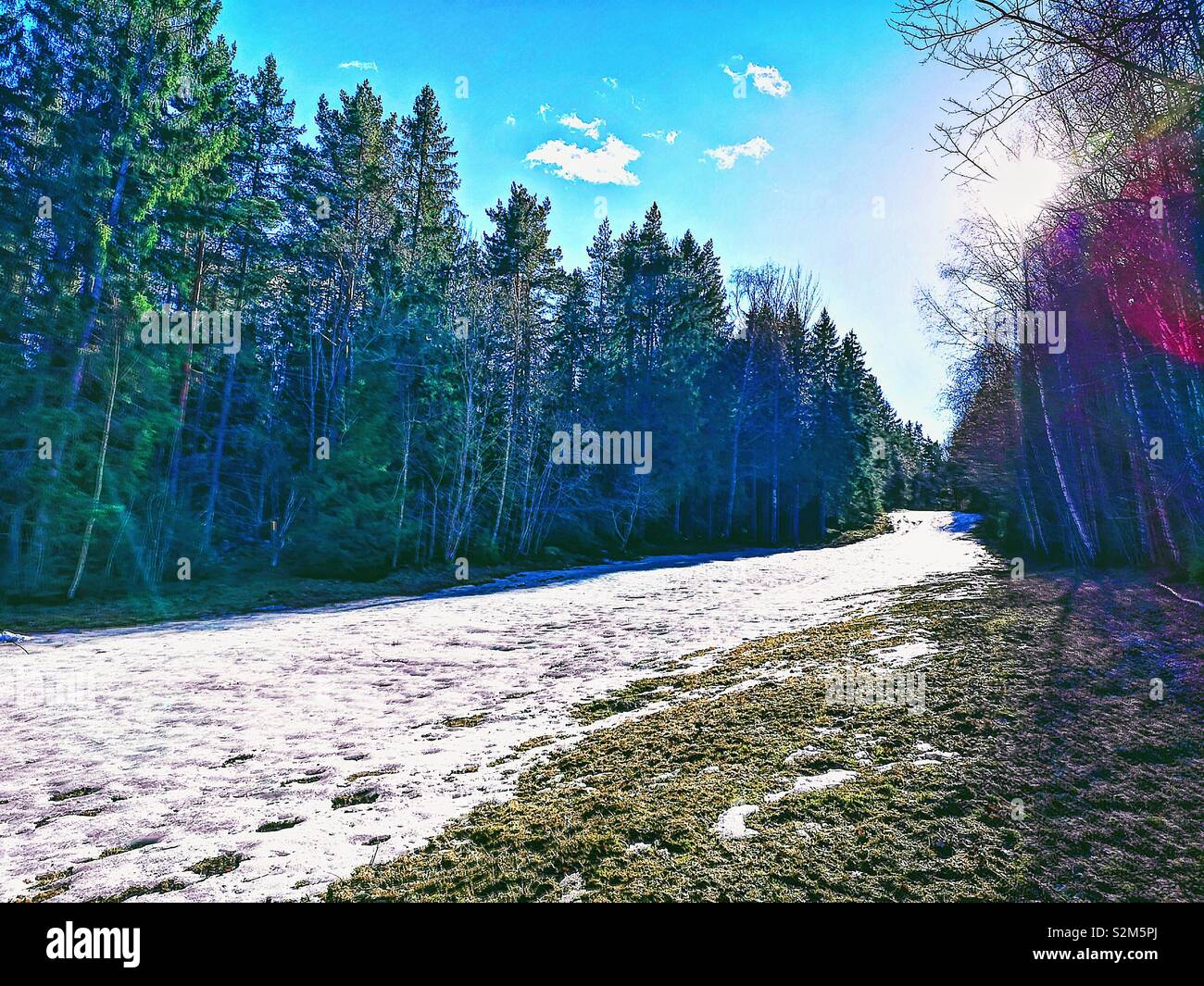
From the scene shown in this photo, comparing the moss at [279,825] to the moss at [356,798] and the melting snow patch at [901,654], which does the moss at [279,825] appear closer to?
the moss at [356,798]

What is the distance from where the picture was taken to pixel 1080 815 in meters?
3.04

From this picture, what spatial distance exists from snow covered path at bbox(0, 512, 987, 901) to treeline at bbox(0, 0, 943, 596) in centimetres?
725

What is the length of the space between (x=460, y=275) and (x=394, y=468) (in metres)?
9.53

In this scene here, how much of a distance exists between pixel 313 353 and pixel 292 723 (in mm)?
20368

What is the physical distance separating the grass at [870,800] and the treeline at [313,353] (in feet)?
55.6

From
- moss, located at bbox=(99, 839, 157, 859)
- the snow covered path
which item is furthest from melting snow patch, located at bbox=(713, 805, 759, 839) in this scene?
moss, located at bbox=(99, 839, 157, 859)

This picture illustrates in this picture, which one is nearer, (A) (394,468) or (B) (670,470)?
(A) (394,468)

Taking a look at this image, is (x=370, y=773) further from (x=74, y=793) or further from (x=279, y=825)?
(x=74, y=793)

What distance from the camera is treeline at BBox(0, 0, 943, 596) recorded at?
49.3 feet

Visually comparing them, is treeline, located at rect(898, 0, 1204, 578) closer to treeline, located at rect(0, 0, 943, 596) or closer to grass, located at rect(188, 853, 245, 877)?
grass, located at rect(188, 853, 245, 877)

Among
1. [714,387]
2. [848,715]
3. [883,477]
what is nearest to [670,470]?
[714,387]

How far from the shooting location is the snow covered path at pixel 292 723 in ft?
11.3

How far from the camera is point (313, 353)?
74.1 ft

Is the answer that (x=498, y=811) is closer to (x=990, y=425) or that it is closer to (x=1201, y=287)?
(x=1201, y=287)
